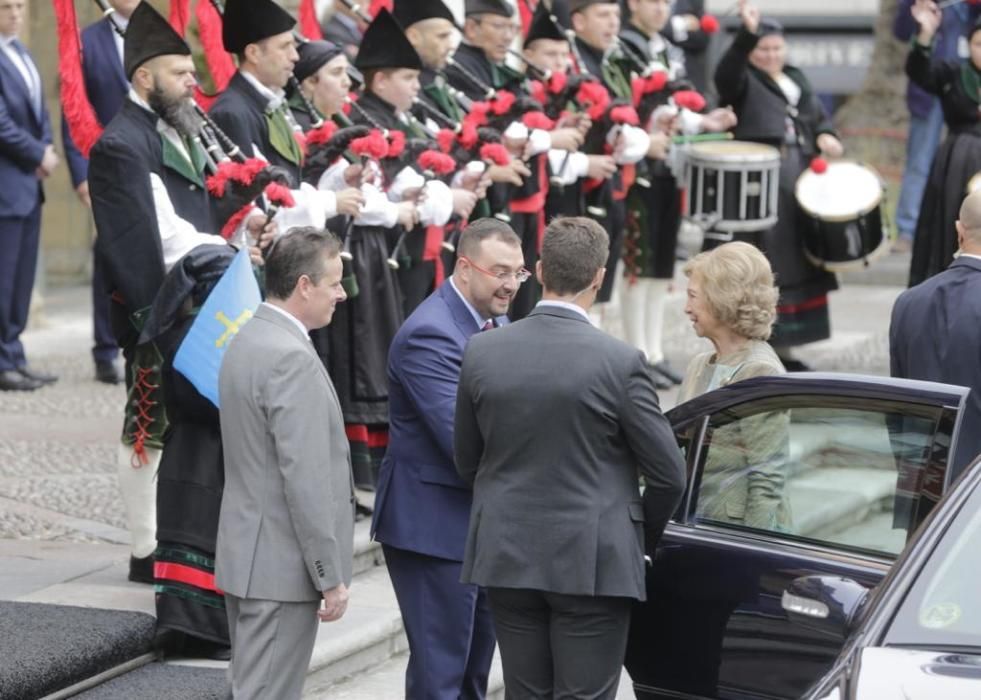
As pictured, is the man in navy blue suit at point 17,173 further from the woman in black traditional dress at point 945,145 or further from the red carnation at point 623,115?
the woman in black traditional dress at point 945,145

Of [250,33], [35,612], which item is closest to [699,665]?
[35,612]

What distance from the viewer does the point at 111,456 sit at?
30.9 ft

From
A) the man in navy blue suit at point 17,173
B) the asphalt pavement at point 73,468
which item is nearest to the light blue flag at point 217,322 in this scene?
the asphalt pavement at point 73,468

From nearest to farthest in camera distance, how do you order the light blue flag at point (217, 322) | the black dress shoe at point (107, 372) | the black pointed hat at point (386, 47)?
1. the light blue flag at point (217, 322)
2. the black pointed hat at point (386, 47)
3. the black dress shoe at point (107, 372)

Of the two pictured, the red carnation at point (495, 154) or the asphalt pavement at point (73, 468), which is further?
the red carnation at point (495, 154)

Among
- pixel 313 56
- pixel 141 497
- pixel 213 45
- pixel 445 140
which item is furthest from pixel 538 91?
pixel 141 497

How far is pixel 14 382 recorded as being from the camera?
1087 centimetres

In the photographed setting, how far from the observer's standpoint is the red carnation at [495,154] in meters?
9.37

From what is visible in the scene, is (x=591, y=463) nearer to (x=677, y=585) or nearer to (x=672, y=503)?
(x=672, y=503)

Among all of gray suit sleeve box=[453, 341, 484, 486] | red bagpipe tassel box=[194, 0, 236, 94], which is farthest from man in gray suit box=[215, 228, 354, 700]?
red bagpipe tassel box=[194, 0, 236, 94]

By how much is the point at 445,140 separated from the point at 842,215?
11.7 feet

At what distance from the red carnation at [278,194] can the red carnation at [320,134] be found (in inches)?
40.3

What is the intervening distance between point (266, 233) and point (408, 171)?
1.40m

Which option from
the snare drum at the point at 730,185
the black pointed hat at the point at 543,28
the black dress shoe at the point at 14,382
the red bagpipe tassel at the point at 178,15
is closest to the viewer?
the red bagpipe tassel at the point at 178,15
